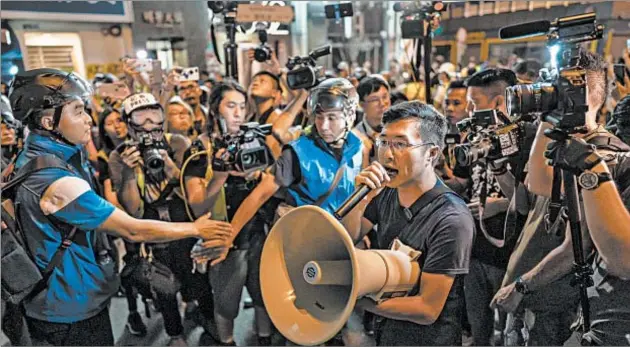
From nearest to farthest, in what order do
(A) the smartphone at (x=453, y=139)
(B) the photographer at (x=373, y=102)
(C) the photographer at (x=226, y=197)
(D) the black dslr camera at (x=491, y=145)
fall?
(D) the black dslr camera at (x=491, y=145), (A) the smartphone at (x=453, y=139), (C) the photographer at (x=226, y=197), (B) the photographer at (x=373, y=102)

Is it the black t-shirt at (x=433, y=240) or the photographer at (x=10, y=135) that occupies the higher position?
the photographer at (x=10, y=135)

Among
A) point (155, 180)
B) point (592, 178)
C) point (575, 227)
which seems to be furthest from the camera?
point (155, 180)

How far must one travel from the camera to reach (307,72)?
8.48 ft

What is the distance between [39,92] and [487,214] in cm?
194

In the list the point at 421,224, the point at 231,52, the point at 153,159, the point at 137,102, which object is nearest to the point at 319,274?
the point at 421,224

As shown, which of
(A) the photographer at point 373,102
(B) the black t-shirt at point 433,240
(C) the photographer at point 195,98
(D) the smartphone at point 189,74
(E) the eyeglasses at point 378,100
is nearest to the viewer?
(B) the black t-shirt at point 433,240

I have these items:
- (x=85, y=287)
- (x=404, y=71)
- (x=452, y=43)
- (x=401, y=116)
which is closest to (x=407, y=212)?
(x=401, y=116)

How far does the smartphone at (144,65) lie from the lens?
340 cm

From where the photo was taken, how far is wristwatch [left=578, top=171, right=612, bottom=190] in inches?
46.9

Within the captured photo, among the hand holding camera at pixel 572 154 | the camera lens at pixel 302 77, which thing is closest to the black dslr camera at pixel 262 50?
the camera lens at pixel 302 77

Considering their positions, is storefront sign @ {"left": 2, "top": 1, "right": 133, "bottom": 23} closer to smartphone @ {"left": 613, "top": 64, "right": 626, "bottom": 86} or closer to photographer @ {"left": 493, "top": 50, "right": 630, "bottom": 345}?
photographer @ {"left": 493, "top": 50, "right": 630, "bottom": 345}

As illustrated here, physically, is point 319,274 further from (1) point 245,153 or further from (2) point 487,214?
(2) point 487,214

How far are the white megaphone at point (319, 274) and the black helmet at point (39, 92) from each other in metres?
1.03

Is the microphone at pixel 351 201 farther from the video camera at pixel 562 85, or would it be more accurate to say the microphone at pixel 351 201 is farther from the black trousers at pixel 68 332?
the black trousers at pixel 68 332
